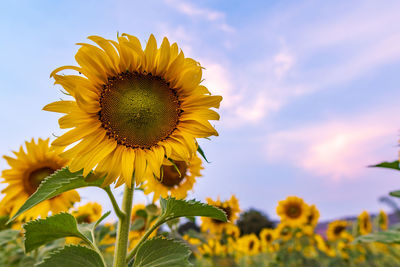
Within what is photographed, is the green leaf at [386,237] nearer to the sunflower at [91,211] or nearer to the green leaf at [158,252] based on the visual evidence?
the green leaf at [158,252]

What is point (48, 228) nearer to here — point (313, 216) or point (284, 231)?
point (284, 231)

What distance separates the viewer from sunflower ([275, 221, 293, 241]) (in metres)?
6.82

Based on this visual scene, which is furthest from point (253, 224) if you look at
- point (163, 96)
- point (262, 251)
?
point (163, 96)

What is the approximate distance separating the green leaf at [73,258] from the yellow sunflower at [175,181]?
1.52 metres

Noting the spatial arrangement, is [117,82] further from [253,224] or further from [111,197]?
[253,224]

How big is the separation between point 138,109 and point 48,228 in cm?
67

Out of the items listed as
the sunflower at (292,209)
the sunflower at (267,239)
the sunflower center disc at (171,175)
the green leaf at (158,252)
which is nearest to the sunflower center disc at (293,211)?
the sunflower at (292,209)

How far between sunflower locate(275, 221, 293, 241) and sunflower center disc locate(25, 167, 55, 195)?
16.8ft

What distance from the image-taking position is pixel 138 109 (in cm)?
174

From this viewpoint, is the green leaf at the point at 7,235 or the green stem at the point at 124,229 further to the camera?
the green leaf at the point at 7,235

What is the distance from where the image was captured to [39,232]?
4.94ft

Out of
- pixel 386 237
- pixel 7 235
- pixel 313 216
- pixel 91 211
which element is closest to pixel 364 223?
pixel 313 216

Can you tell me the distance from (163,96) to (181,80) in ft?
0.46

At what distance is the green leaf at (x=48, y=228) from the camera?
1464 millimetres
